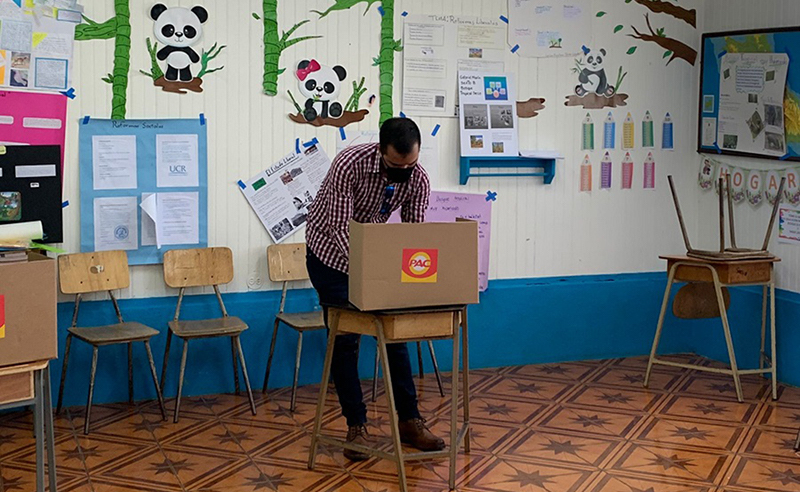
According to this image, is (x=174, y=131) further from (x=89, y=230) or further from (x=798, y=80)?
(x=798, y=80)

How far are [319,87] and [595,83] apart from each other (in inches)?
70.7

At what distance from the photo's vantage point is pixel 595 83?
6.28m

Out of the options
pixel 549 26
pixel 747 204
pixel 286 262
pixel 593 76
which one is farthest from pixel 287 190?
pixel 747 204

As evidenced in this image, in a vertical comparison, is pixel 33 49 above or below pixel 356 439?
above

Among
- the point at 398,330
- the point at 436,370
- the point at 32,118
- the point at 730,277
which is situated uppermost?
the point at 32,118

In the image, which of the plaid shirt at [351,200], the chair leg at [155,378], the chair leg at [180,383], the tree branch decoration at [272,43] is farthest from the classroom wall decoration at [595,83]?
the chair leg at [155,378]

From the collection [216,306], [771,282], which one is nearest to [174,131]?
[216,306]

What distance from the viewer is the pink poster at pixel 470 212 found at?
5.96 meters

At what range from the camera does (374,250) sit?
3850mm

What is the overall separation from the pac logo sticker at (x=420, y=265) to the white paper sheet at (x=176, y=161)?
1920 millimetres

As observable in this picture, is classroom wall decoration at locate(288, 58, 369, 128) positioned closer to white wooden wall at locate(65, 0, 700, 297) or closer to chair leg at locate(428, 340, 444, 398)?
white wooden wall at locate(65, 0, 700, 297)

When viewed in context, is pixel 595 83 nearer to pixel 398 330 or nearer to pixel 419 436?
pixel 419 436

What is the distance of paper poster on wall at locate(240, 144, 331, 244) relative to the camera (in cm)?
556

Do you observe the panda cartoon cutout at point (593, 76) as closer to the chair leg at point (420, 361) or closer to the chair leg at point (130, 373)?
the chair leg at point (420, 361)
